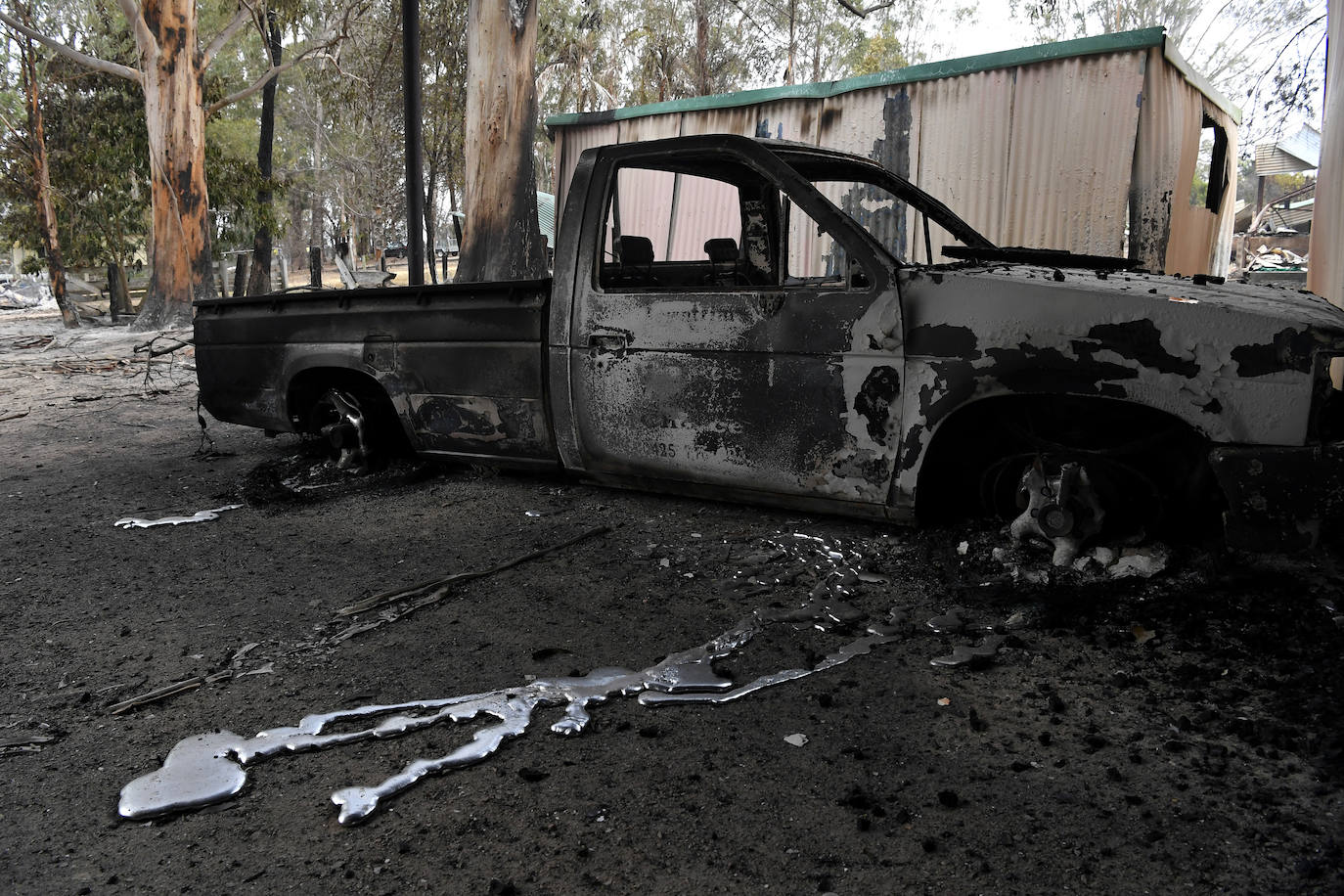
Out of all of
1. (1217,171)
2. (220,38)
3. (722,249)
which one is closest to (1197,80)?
(1217,171)

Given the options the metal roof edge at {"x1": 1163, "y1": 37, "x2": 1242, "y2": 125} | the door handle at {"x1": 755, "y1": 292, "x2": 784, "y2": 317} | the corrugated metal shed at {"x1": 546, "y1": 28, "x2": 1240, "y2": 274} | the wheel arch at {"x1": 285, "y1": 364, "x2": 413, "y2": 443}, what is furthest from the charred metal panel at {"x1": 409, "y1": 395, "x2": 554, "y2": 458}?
the metal roof edge at {"x1": 1163, "y1": 37, "x2": 1242, "y2": 125}

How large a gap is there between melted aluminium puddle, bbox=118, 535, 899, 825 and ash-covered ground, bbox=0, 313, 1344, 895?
0.03 metres

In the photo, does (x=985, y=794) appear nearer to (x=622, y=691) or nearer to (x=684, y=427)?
(x=622, y=691)

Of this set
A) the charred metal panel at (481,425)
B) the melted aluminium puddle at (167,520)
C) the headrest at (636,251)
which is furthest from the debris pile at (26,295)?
the headrest at (636,251)

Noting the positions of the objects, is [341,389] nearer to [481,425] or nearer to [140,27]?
[481,425]

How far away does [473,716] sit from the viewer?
2.59 metres

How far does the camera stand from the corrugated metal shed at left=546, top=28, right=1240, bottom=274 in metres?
8.74

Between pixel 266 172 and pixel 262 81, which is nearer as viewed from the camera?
pixel 262 81

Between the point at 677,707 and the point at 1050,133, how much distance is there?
27.6 ft

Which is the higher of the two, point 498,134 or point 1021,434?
point 498,134

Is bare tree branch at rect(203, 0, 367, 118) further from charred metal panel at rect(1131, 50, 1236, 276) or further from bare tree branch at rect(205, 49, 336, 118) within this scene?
charred metal panel at rect(1131, 50, 1236, 276)

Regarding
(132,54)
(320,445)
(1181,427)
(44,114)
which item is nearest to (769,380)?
(1181,427)

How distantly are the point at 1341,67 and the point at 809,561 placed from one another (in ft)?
16.3

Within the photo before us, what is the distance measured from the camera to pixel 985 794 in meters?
2.16
